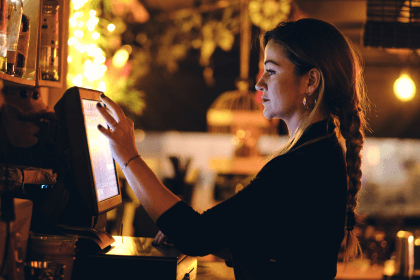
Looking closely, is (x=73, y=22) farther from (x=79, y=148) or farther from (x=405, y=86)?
(x=405, y=86)

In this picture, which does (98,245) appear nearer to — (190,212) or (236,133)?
(190,212)

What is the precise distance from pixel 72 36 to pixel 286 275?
142 centimetres

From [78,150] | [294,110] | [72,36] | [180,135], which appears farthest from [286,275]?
[180,135]

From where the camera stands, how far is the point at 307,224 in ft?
2.82

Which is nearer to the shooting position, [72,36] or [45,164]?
[45,164]

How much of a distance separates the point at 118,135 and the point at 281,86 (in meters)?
0.40

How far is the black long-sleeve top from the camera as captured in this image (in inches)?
31.8

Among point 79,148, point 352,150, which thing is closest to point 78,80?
point 79,148

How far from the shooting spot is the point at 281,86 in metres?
0.99

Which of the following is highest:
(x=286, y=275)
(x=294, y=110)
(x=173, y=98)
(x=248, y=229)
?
(x=173, y=98)

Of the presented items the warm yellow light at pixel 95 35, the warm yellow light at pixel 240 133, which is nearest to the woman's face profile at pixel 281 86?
the warm yellow light at pixel 95 35

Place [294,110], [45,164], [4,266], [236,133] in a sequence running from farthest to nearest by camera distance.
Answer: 1. [236,133]
2. [45,164]
3. [294,110]
4. [4,266]

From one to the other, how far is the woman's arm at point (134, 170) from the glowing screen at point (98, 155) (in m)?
0.08

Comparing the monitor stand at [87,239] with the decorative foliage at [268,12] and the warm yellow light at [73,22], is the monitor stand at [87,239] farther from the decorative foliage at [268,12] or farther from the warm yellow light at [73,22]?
the decorative foliage at [268,12]
